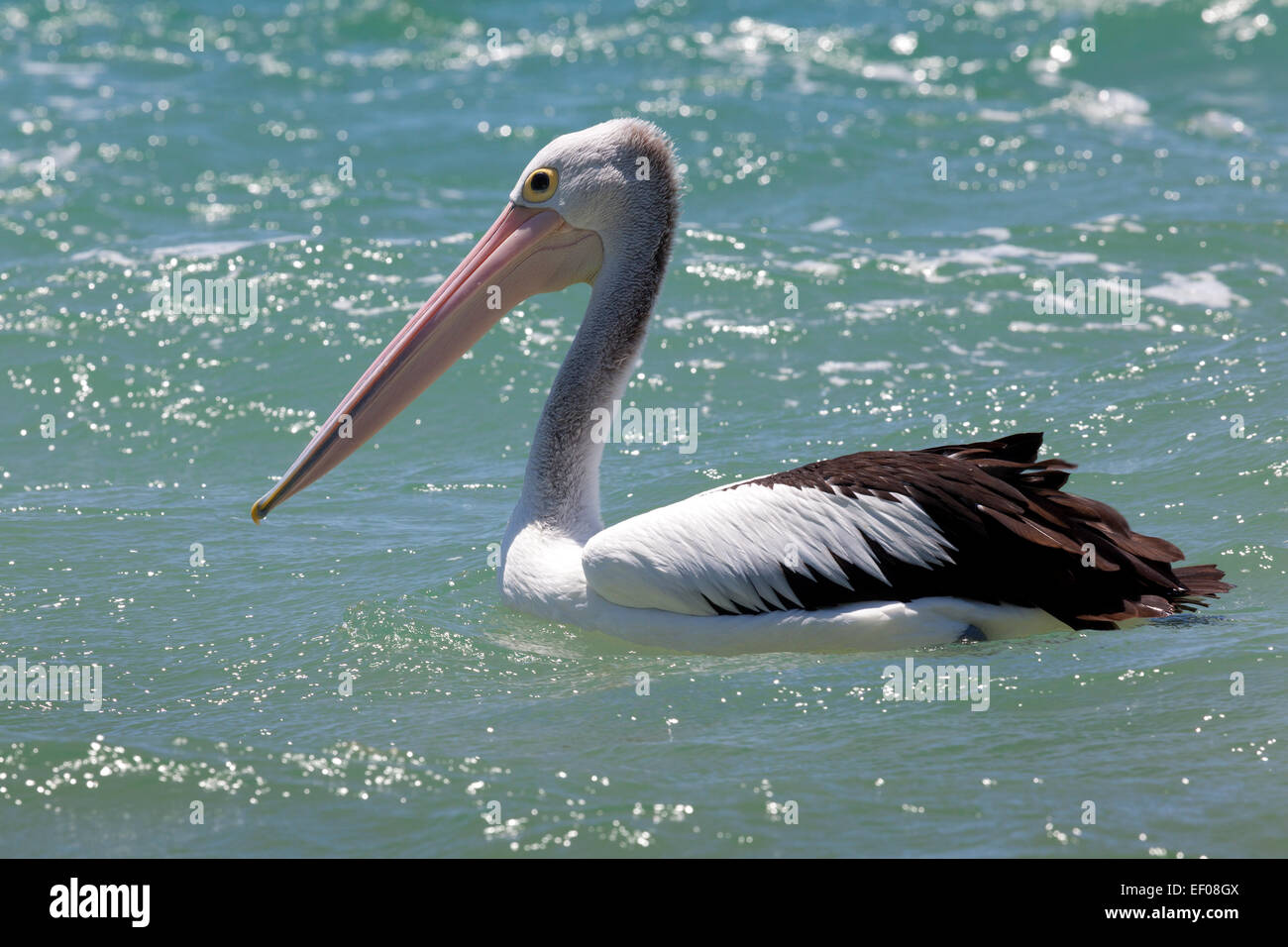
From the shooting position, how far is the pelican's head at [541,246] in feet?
17.1

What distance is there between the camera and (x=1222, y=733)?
4.01 m

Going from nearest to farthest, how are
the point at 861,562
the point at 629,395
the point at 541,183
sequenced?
the point at 861,562, the point at 541,183, the point at 629,395

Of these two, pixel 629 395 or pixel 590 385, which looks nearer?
pixel 590 385

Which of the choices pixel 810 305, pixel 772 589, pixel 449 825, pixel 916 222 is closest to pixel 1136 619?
pixel 772 589

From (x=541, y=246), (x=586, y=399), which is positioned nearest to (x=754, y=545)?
(x=586, y=399)

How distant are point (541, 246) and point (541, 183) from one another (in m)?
0.21

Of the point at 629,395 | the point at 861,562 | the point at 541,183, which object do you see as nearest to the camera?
the point at 861,562

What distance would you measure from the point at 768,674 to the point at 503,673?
79cm

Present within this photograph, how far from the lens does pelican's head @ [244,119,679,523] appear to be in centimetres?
520

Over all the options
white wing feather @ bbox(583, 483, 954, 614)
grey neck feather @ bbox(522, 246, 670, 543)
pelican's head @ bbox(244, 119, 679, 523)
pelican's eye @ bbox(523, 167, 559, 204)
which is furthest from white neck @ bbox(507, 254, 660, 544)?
white wing feather @ bbox(583, 483, 954, 614)

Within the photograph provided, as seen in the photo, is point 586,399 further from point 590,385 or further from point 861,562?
point 861,562

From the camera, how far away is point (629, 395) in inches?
296

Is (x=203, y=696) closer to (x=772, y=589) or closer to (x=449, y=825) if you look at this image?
(x=449, y=825)

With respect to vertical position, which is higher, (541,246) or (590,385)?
(541,246)
